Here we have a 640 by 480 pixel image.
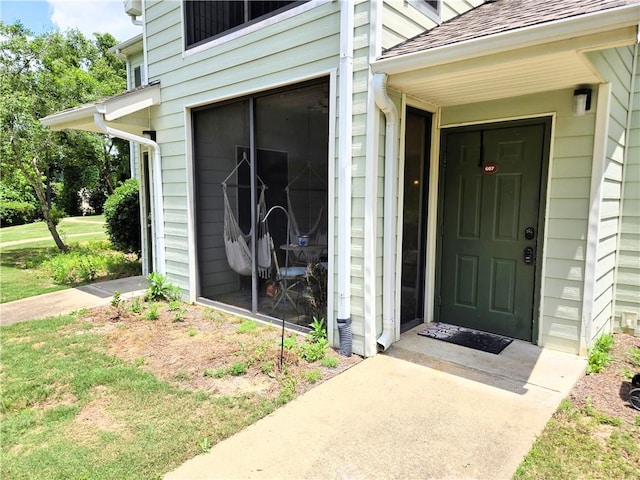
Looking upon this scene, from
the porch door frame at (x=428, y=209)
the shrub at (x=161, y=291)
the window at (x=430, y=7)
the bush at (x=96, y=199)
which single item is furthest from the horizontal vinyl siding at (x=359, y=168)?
the bush at (x=96, y=199)

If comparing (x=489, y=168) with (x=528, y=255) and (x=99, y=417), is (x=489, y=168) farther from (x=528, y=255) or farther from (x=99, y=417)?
(x=99, y=417)

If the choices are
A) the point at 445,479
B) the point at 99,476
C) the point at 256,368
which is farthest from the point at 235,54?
the point at 445,479

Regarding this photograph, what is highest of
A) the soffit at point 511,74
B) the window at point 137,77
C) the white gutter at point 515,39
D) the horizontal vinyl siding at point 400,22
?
the window at point 137,77

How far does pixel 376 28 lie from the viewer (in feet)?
10.0

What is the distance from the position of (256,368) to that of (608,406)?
240cm

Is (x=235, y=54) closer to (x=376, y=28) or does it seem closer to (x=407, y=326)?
(x=376, y=28)

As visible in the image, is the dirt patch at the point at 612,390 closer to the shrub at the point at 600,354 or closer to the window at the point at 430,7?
the shrub at the point at 600,354

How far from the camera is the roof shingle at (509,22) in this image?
2.29m

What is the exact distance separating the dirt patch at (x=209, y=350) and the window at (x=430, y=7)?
299cm

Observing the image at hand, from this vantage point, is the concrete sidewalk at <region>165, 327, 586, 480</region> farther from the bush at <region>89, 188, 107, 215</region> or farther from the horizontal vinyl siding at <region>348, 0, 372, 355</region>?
the bush at <region>89, 188, 107, 215</region>

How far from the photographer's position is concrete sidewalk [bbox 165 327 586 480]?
2059 millimetres

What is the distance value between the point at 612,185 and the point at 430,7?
7.18ft

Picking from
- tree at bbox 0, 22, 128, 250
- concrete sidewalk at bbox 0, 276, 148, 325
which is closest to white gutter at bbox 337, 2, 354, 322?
concrete sidewalk at bbox 0, 276, 148, 325

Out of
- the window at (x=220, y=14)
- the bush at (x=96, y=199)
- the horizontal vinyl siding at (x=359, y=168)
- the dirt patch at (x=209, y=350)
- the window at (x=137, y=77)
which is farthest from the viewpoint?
the bush at (x=96, y=199)
